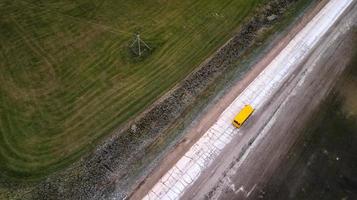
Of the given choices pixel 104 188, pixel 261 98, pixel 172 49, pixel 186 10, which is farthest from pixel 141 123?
pixel 186 10

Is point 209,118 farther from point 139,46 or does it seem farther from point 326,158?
point 326,158

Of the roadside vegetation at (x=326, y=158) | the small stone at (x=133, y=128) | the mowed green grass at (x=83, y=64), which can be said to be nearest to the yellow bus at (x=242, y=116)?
the roadside vegetation at (x=326, y=158)

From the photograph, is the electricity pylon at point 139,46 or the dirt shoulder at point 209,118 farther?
the electricity pylon at point 139,46

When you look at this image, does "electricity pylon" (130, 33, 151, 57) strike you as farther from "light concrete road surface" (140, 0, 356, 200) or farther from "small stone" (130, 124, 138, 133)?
"light concrete road surface" (140, 0, 356, 200)

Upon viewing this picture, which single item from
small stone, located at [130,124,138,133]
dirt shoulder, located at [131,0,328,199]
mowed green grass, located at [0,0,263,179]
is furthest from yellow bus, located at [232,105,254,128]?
small stone, located at [130,124,138,133]

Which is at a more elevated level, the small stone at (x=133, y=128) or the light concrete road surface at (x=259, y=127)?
the light concrete road surface at (x=259, y=127)

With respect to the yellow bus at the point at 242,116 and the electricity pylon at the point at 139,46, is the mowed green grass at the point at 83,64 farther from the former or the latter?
the yellow bus at the point at 242,116
